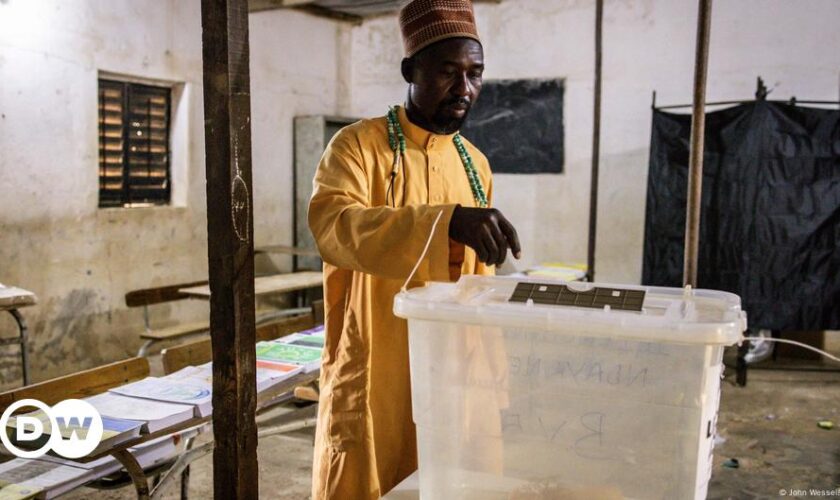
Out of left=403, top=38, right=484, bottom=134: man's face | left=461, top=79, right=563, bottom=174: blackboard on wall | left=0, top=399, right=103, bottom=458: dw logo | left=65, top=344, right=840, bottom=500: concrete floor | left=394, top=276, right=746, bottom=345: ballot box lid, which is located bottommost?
left=65, top=344, right=840, bottom=500: concrete floor

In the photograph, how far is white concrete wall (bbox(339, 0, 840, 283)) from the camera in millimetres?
6246

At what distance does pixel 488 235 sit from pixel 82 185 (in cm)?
530

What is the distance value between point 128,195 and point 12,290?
6.65 feet

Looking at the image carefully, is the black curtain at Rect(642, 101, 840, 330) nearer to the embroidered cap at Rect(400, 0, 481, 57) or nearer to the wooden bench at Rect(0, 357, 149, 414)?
the wooden bench at Rect(0, 357, 149, 414)

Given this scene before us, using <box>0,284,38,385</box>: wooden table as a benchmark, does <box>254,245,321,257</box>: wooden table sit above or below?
above

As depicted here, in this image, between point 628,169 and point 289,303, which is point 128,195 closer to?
point 289,303

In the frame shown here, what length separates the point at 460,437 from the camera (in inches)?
39.8

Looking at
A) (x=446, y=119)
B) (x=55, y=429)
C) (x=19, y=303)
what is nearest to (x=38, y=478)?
(x=55, y=429)

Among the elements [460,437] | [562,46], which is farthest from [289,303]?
[460,437]

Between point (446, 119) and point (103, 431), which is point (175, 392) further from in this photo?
point (446, 119)

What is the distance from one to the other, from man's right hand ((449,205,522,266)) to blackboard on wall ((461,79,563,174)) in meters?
6.27

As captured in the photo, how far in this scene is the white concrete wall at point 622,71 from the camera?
6.25 m

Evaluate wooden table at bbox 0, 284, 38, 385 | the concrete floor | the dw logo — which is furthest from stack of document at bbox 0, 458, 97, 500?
wooden table at bbox 0, 284, 38, 385

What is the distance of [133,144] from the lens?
6.08 meters
